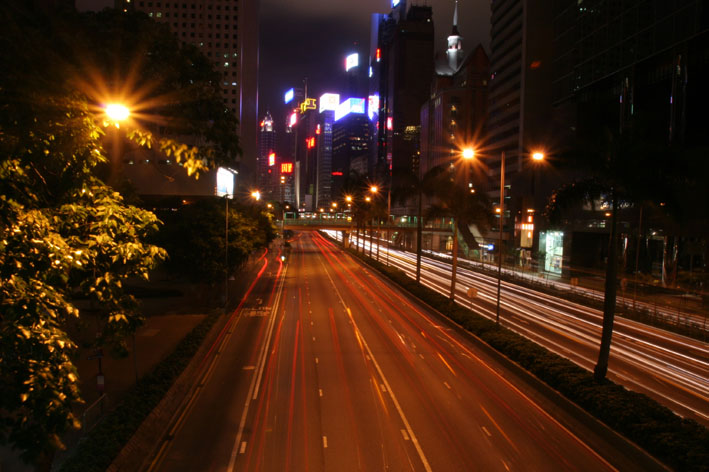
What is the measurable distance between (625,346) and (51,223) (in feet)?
81.0

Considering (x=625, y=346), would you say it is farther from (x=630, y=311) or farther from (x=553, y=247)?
(x=553, y=247)

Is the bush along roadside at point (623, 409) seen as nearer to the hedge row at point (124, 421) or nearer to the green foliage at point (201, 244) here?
the hedge row at point (124, 421)

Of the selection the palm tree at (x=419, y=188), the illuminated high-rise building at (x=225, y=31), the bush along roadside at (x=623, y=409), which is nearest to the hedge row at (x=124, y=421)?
the bush along roadside at (x=623, y=409)

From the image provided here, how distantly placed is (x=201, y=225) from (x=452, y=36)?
7327 inches

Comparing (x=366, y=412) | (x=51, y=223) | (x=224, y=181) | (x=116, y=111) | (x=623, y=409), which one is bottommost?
(x=366, y=412)

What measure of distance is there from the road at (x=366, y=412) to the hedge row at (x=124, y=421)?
91 centimetres

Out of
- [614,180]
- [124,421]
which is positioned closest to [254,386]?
[124,421]

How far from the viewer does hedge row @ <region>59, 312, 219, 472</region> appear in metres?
9.82

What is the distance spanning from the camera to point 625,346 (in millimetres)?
23094

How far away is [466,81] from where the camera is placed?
151750 mm

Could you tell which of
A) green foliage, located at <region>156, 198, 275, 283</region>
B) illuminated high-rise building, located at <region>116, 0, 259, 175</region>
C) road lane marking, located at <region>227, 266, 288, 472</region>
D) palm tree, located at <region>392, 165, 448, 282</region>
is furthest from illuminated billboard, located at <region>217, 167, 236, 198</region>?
road lane marking, located at <region>227, 266, 288, 472</region>

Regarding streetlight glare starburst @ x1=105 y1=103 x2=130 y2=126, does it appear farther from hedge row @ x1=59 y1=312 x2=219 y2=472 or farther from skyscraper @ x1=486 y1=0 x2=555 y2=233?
skyscraper @ x1=486 y1=0 x2=555 y2=233

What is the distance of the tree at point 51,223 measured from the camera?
4809mm

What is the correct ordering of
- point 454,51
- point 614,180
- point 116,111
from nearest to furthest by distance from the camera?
point 116,111, point 614,180, point 454,51
